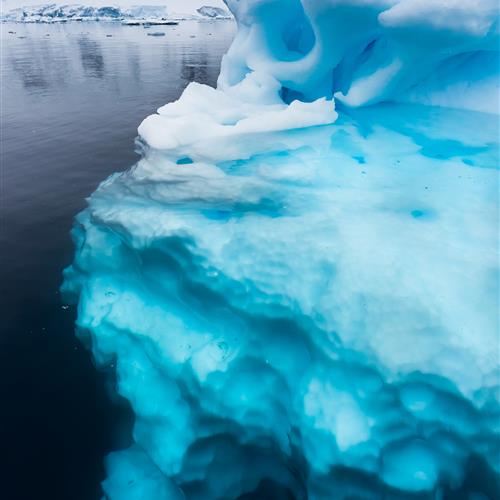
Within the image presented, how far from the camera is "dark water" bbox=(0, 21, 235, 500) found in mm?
2701

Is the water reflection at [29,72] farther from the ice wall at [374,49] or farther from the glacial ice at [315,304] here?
the glacial ice at [315,304]

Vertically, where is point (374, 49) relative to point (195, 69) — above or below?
above

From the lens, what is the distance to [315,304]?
7.37ft

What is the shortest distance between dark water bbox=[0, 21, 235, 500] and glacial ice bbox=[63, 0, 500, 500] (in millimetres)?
358

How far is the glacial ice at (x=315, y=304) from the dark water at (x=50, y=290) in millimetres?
358

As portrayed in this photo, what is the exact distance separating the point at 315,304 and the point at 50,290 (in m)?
3.44

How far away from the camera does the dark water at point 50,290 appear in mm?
2701

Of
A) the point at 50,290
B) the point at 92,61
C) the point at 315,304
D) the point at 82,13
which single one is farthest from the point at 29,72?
the point at 82,13

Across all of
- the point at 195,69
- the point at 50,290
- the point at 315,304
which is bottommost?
the point at 50,290

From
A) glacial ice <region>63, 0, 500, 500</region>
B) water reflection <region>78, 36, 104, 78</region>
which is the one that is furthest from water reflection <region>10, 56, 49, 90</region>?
glacial ice <region>63, 0, 500, 500</region>

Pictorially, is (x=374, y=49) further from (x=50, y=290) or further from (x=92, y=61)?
(x=92, y=61)

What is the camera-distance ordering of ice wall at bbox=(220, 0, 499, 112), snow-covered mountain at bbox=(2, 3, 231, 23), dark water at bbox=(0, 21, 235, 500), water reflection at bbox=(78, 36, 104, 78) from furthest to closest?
1. snow-covered mountain at bbox=(2, 3, 231, 23)
2. water reflection at bbox=(78, 36, 104, 78)
3. ice wall at bbox=(220, 0, 499, 112)
4. dark water at bbox=(0, 21, 235, 500)

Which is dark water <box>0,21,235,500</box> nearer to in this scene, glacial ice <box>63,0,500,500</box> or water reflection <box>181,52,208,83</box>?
glacial ice <box>63,0,500,500</box>

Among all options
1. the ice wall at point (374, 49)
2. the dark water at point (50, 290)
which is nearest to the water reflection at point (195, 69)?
the dark water at point (50, 290)
